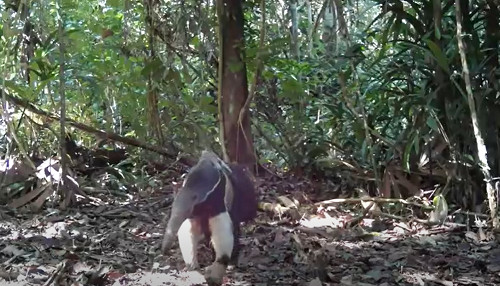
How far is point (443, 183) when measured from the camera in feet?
17.6

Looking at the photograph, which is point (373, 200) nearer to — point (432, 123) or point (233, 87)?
point (432, 123)

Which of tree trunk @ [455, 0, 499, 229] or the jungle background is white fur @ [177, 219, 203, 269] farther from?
tree trunk @ [455, 0, 499, 229]

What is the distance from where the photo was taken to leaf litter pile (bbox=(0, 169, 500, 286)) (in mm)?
3611

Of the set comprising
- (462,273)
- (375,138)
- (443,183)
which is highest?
(375,138)

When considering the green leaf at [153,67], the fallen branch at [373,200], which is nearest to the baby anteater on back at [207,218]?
the fallen branch at [373,200]

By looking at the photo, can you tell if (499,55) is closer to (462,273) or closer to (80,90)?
(462,273)

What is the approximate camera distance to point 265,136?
6.21 m

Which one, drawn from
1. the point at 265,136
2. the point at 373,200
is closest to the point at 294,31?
the point at 265,136

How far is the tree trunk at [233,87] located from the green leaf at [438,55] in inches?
55.7

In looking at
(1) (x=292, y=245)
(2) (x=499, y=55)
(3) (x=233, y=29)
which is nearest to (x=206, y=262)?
(1) (x=292, y=245)

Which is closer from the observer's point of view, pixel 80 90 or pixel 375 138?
pixel 375 138

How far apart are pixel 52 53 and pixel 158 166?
155 cm

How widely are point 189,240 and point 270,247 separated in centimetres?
72

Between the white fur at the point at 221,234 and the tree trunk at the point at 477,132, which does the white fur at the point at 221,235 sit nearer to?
the white fur at the point at 221,234
